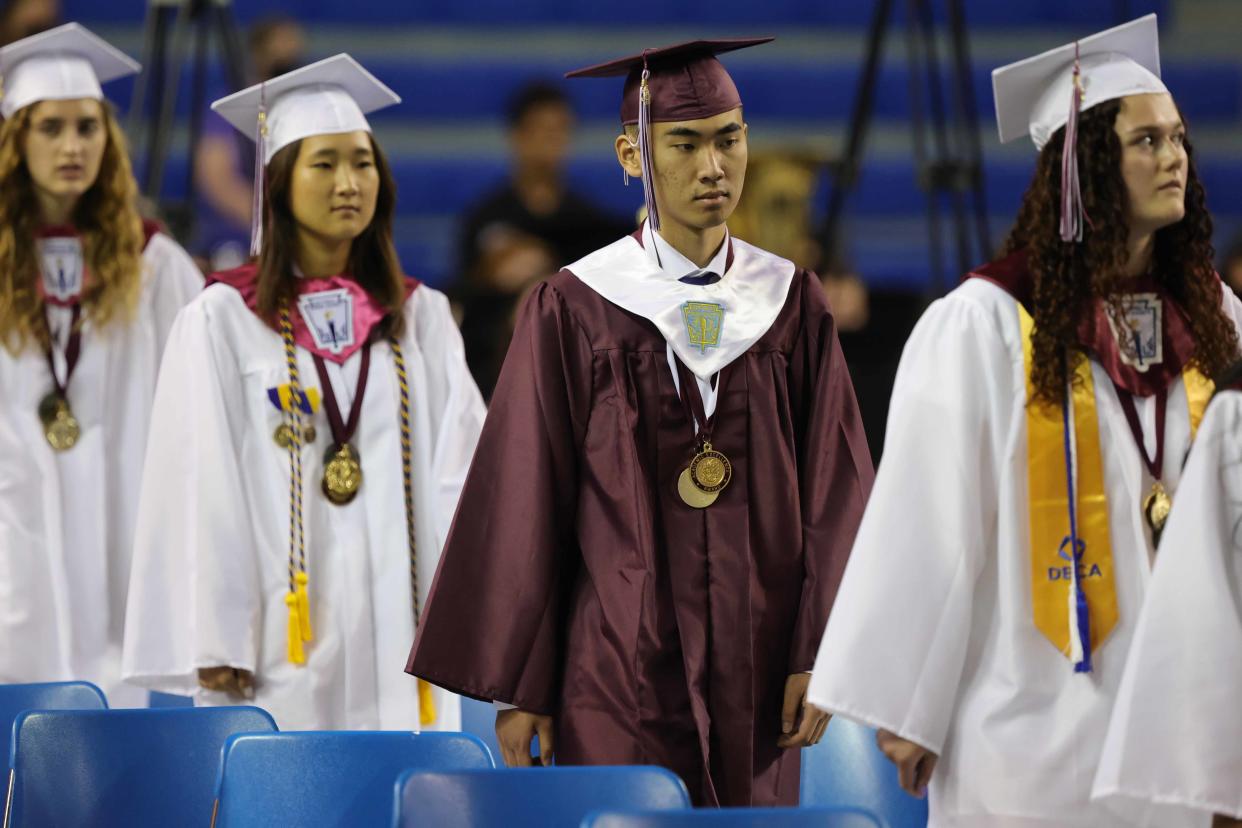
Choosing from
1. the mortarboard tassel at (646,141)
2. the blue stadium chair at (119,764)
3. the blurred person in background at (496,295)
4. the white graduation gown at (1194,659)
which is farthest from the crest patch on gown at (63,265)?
the white graduation gown at (1194,659)

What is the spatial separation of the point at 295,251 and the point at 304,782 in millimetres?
1700

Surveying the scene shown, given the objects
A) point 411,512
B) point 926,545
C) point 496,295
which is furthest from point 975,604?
point 496,295

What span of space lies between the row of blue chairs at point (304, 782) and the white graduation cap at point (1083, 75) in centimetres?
120

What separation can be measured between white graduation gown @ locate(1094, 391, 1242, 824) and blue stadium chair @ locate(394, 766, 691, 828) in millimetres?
651

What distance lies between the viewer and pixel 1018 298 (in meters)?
3.25

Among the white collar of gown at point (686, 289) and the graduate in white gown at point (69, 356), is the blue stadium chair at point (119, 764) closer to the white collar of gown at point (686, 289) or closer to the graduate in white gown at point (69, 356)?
the white collar of gown at point (686, 289)

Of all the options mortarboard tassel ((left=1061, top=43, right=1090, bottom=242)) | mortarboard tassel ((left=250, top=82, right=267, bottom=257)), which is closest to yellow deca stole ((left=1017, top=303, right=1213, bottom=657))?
mortarboard tassel ((left=1061, top=43, right=1090, bottom=242))

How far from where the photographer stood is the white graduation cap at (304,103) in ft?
14.9

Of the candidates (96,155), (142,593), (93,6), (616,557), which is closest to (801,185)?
(96,155)

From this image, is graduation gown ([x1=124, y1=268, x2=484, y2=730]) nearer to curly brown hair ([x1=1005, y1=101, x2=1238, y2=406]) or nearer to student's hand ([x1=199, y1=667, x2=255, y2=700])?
student's hand ([x1=199, y1=667, x2=255, y2=700])

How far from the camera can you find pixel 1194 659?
275 cm

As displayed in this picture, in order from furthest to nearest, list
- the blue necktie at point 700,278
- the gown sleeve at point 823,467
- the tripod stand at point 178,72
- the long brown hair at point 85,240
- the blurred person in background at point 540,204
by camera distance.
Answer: the blurred person in background at point 540,204
the tripod stand at point 178,72
the long brown hair at point 85,240
the blue necktie at point 700,278
the gown sleeve at point 823,467

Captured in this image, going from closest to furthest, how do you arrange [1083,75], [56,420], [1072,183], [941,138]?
[1072,183] < [1083,75] < [56,420] < [941,138]

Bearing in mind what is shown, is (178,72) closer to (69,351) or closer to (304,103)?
(69,351)
